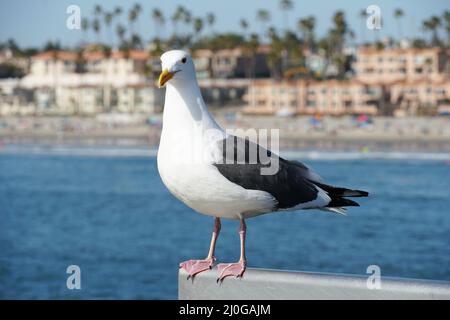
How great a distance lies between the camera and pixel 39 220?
2090 inches

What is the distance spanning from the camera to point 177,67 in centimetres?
382

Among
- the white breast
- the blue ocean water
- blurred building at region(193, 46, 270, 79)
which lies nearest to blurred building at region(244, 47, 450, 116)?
blurred building at region(193, 46, 270, 79)

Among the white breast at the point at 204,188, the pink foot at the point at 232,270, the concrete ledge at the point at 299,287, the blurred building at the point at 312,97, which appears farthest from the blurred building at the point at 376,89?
the concrete ledge at the point at 299,287

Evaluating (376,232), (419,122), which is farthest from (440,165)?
(376,232)

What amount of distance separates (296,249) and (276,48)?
7095 cm

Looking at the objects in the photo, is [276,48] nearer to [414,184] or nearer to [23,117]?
[23,117]

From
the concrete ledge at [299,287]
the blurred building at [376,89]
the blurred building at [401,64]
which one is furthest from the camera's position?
the blurred building at [401,64]

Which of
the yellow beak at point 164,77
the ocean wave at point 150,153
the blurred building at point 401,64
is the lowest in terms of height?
the ocean wave at point 150,153

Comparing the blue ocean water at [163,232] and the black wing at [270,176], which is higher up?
the black wing at [270,176]

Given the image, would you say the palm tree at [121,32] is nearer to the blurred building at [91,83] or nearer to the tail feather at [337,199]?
the blurred building at [91,83]

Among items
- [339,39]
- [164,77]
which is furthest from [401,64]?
[164,77]

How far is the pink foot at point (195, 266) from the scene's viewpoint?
3.74m

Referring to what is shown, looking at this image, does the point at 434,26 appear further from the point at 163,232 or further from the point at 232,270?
the point at 232,270

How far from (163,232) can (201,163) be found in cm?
4311
